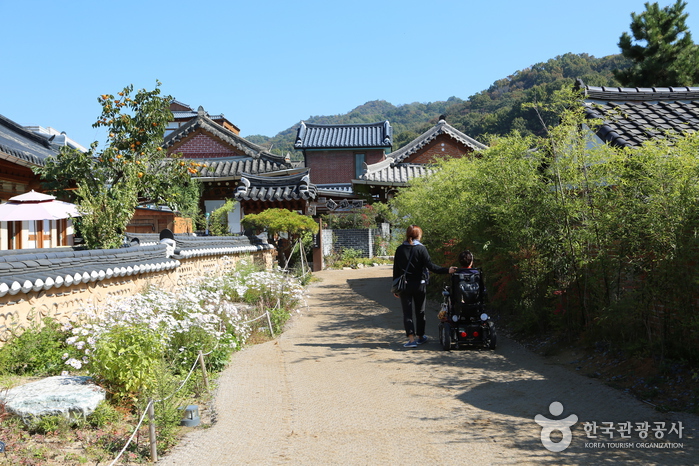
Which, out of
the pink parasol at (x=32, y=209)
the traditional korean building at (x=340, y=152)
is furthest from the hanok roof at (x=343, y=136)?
the pink parasol at (x=32, y=209)

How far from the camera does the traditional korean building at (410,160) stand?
26969 millimetres

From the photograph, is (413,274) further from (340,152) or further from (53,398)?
(340,152)

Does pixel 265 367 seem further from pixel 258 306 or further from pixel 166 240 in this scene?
pixel 166 240

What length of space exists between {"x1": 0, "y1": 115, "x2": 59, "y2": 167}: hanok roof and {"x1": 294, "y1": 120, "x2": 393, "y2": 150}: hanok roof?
20.4 metres

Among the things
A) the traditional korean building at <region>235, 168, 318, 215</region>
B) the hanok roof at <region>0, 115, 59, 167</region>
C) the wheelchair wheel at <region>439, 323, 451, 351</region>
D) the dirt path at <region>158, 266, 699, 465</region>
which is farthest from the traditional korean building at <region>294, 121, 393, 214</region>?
the dirt path at <region>158, 266, 699, 465</region>

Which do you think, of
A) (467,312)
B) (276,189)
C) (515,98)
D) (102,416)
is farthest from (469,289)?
(515,98)

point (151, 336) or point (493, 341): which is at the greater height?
point (151, 336)

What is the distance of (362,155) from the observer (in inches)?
1377

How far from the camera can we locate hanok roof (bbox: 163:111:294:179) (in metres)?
25.4

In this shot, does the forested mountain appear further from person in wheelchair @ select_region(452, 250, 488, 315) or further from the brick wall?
person in wheelchair @ select_region(452, 250, 488, 315)

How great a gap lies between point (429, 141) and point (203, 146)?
1219cm

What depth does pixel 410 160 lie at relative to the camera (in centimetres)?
3105

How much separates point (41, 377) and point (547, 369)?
536 cm

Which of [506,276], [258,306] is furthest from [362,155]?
[506,276]
